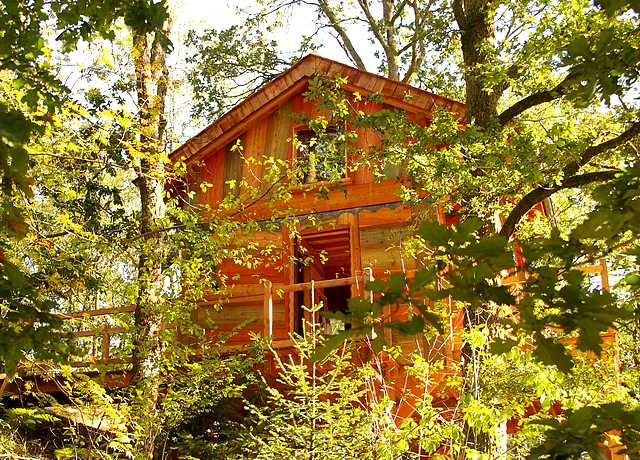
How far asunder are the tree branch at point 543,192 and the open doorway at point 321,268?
3026 millimetres

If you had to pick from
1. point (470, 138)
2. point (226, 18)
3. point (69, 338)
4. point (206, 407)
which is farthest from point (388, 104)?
point (69, 338)

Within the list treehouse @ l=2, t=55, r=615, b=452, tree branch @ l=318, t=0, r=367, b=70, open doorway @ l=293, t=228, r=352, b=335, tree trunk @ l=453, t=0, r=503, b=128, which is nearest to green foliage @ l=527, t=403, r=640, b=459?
tree trunk @ l=453, t=0, r=503, b=128

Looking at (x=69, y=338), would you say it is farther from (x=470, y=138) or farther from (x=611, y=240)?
(x=470, y=138)

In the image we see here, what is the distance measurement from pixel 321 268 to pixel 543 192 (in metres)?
8.80

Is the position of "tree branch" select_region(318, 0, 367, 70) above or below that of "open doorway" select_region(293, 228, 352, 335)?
above

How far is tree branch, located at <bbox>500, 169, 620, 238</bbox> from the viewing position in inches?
279

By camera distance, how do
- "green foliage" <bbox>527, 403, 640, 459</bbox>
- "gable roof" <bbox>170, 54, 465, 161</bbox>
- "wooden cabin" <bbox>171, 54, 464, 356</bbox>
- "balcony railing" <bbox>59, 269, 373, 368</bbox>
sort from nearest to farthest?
1. "green foliage" <bbox>527, 403, 640, 459</bbox>
2. "balcony railing" <bbox>59, 269, 373, 368</bbox>
3. "wooden cabin" <bbox>171, 54, 464, 356</bbox>
4. "gable roof" <bbox>170, 54, 465, 161</bbox>

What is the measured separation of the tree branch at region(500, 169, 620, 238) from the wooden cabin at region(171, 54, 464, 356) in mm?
2651

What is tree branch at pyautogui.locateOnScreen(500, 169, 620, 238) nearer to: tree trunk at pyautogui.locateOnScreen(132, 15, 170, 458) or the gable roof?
tree trunk at pyautogui.locateOnScreen(132, 15, 170, 458)

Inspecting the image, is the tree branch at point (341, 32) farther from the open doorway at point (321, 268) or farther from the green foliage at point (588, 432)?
the green foliage at point (588, 432)

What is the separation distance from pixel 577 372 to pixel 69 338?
17.8ft

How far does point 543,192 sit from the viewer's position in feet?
25.2

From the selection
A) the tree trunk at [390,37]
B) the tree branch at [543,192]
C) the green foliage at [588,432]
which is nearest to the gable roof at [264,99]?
the tree branch at [543,192]

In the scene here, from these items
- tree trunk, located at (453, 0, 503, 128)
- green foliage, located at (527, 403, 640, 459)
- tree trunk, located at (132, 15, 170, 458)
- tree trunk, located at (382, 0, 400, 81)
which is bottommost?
green foliage, located at (527, 403, 640, 459)
